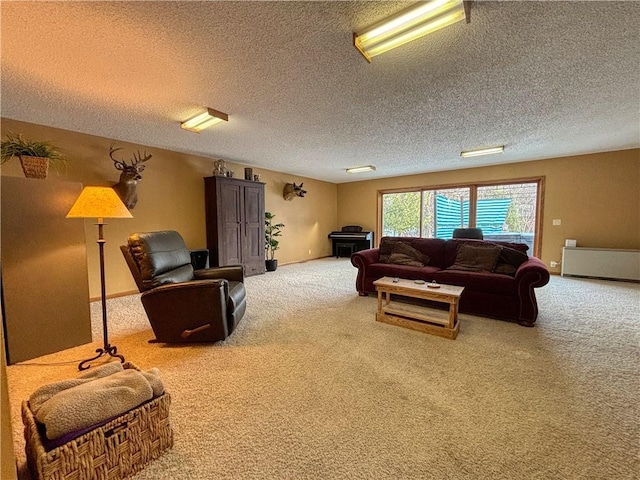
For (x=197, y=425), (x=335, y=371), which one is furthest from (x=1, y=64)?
(x=335, y=371)

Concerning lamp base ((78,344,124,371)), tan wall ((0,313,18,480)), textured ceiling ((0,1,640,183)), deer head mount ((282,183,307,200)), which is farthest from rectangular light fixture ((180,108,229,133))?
deer head mount ((282,183,307,200))

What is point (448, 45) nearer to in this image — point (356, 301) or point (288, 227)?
point (356, 301)

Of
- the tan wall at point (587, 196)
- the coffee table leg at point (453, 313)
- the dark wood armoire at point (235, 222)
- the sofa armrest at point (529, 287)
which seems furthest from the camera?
the dark wood armoire at point (235, 222)

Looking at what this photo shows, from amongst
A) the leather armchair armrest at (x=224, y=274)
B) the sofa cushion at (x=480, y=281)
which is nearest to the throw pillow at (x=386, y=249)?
the sofa cushion at (x=480, y=281)

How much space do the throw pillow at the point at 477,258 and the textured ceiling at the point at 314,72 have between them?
1613mm

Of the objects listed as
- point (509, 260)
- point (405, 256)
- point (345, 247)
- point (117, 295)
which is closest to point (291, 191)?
point (345, 247)

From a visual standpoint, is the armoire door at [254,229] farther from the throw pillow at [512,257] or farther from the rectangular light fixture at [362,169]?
the throw pillow at [512,257]

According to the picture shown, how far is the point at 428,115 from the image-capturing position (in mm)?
3061

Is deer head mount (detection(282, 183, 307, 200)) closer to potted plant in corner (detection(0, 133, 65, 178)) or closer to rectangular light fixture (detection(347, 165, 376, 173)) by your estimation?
rectangular light fixture (detection(347, 165, 376, 173))

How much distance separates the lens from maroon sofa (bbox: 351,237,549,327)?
111 inches

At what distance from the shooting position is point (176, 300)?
227 cm

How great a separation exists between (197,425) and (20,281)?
6.61 feet

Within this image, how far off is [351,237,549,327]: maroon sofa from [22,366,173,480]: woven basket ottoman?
3.04m

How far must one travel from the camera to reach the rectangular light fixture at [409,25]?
1479 millimetres
